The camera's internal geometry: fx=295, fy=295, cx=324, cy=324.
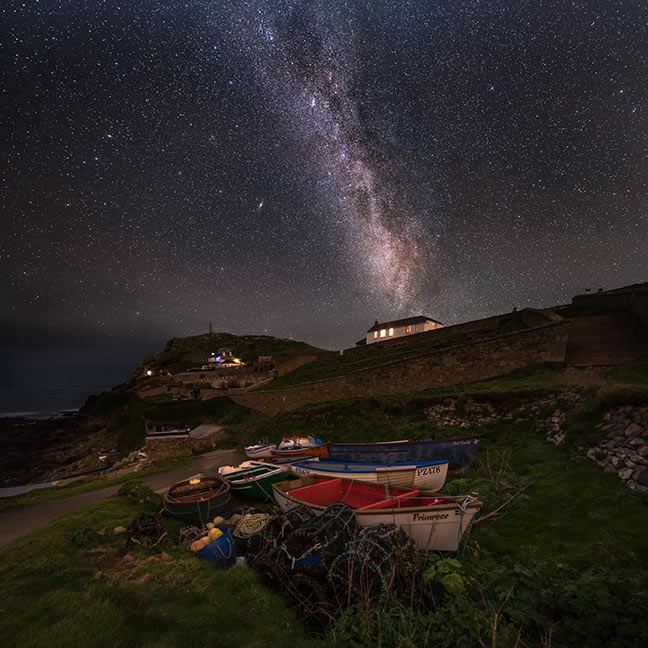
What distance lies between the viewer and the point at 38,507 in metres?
11.6

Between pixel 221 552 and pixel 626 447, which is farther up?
pixel 626 447

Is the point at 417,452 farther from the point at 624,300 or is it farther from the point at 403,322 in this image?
the point at 403,322

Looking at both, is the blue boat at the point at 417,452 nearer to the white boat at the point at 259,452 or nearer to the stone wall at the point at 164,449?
the white boat at the point at 259,452

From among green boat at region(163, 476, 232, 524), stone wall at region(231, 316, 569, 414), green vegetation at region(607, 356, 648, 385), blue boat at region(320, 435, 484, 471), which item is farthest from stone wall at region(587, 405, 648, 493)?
green boat at region(163, 476, 232, 524)

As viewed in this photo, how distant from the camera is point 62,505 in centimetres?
1154

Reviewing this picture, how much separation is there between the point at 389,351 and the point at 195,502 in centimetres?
3246

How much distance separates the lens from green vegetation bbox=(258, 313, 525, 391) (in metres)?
30.0

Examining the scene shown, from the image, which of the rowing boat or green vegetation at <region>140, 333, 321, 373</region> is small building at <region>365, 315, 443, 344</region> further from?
the rowing boat

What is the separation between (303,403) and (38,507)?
19.0m

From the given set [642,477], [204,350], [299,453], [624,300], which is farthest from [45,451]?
[204,350]

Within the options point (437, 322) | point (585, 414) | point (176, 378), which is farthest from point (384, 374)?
point (176, 378)

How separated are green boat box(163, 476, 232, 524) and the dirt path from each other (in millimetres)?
3062

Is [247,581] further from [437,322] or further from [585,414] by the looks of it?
[437,322]

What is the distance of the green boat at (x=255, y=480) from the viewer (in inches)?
474
